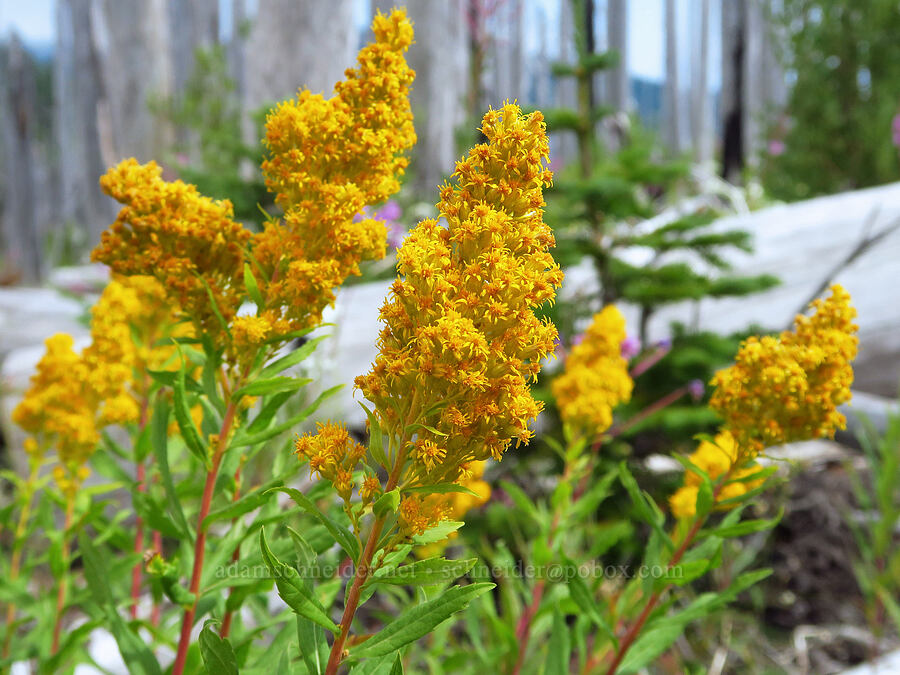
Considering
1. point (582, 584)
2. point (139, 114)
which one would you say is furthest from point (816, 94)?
point (582, 584)

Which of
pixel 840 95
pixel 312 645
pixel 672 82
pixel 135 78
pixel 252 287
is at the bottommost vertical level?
pixel 312 645

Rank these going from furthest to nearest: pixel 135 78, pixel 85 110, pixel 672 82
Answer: pixel 672 82 → pixel 85 110 → pixel 135 78

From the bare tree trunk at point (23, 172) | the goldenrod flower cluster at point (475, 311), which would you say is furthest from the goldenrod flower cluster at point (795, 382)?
the bare tree trunk at point (23, 172)

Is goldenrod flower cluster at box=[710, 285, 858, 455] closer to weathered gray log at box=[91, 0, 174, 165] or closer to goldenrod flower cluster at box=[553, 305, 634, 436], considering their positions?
goldenrod flower cluster at box=[553, 305, 634, 436]

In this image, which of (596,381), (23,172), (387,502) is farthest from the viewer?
(23,172)

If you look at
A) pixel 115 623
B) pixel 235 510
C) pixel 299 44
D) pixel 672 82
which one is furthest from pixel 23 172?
pixel 672 82

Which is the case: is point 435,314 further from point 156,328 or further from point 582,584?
point 156,328

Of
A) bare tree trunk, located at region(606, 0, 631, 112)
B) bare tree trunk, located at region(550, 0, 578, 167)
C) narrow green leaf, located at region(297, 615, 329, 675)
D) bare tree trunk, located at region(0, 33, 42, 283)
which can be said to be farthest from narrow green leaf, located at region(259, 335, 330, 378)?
bare tree trunk, located at region(550, 0, 578, 167)

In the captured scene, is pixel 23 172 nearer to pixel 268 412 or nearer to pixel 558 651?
pixel 268 412
